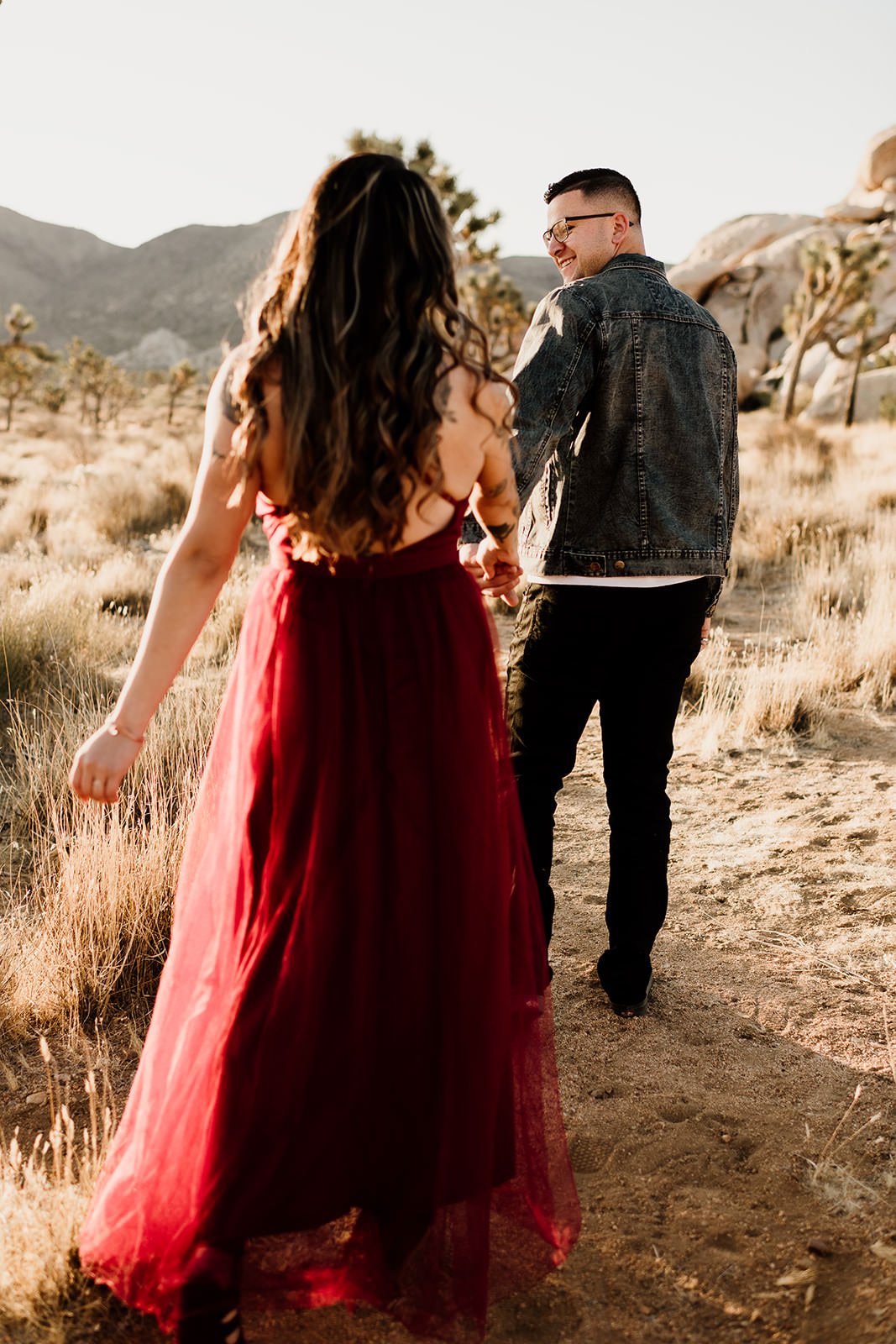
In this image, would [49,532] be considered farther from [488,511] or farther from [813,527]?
[488,511]

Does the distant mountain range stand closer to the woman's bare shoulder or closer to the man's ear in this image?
the man's ear

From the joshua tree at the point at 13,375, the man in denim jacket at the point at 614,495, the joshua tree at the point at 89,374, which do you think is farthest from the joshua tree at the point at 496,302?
the man in denim jacket at the point at 614,495

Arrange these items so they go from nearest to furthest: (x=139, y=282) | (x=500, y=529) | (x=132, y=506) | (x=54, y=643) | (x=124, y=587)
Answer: (x=500, y=529), (x=54, y=643), (x=124, y=587), (x=132, y=506), (x=139, y=282)

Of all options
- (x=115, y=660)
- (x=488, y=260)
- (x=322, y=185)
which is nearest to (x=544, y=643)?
(x=322, y=185)

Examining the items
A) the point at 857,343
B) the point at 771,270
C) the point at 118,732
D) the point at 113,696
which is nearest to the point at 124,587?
the point at 113,696

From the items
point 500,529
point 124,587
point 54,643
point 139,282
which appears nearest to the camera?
point 500,529

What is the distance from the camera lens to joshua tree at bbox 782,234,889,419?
87.5 feet

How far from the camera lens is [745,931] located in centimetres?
357

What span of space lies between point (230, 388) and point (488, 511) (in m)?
0.58

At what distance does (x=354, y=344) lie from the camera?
1566 mm

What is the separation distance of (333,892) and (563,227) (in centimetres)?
185

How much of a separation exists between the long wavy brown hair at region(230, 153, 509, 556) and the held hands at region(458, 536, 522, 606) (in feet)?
1.88

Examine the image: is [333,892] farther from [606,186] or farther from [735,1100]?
[606,186]

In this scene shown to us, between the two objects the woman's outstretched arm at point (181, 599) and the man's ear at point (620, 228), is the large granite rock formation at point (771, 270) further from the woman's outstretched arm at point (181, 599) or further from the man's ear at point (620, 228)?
the woman's outstretched arm at point (181, 599)
